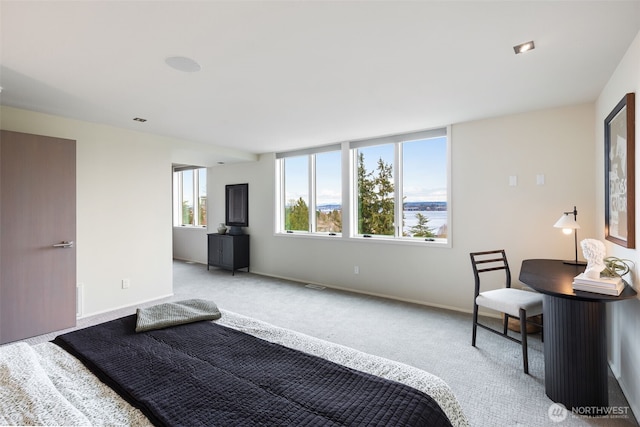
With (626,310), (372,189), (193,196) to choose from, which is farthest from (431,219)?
(193,196)

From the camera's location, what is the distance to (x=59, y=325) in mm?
3283

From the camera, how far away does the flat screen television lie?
6.30 meters

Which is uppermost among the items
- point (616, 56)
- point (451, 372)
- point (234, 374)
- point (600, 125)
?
point (616, 56)

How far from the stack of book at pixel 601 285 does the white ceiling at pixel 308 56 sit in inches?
59.5

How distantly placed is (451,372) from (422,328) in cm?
88

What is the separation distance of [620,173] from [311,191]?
158 inches

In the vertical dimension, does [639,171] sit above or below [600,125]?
below

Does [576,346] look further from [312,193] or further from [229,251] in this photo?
[229,251]

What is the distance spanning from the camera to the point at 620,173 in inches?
88.2

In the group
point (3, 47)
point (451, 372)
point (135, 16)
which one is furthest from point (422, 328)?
point (3, 47)

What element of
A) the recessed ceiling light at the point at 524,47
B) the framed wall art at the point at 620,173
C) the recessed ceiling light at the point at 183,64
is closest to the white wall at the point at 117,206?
the recessed ceiling light at the point at 183,64

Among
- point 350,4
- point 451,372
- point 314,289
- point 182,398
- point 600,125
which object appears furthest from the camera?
point 314,289

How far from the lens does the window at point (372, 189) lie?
4.25 meters

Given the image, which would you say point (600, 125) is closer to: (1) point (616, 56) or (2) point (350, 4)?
(1) point (616, 56)
